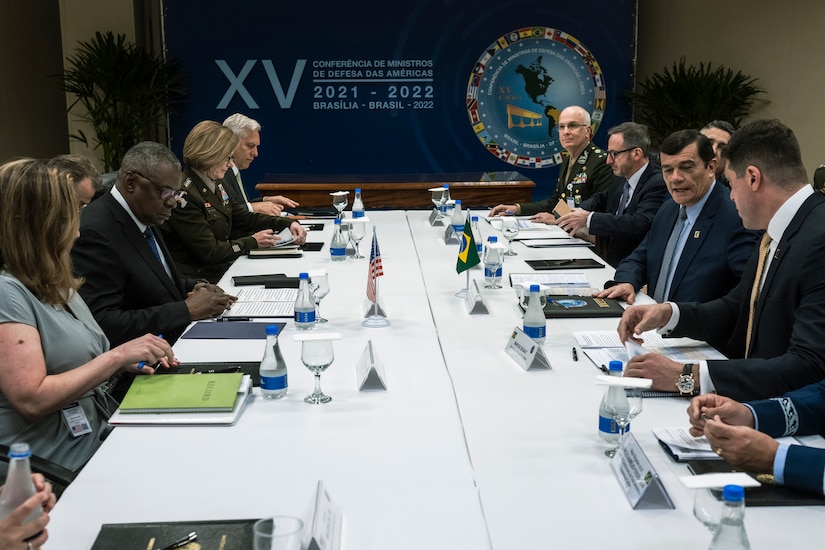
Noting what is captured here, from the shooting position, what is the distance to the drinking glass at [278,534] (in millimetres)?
1264

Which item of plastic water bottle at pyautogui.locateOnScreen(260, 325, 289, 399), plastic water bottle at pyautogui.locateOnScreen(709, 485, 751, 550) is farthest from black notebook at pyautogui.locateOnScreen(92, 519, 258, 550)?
plastic water bottle at pyautogui.locateOnScreen(709, 485, 751, 550)

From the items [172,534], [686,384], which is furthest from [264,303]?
[172,534]

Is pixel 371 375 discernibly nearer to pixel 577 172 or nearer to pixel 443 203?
pixel 443 203

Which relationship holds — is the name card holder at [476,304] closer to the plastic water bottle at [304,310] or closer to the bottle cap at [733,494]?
the plastic water bottle at [304,310]

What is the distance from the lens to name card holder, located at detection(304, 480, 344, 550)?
1.46m

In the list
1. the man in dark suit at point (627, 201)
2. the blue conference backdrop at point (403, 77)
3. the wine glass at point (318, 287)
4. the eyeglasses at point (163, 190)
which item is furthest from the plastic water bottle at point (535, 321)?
the blue conference backdrop at point (403, 77)

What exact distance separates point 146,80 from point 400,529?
7.47 meters

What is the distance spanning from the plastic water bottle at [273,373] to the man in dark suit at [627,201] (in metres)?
3.07

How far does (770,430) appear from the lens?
6.71ft

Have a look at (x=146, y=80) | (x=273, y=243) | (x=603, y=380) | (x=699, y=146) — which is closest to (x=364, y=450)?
(x=603, y=380)

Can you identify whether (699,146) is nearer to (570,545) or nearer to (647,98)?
(570,545)

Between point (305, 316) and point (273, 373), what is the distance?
74 centimetres

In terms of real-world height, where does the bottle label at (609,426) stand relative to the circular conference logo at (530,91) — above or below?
below

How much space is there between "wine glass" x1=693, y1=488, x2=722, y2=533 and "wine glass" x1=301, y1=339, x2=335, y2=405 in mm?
1053
